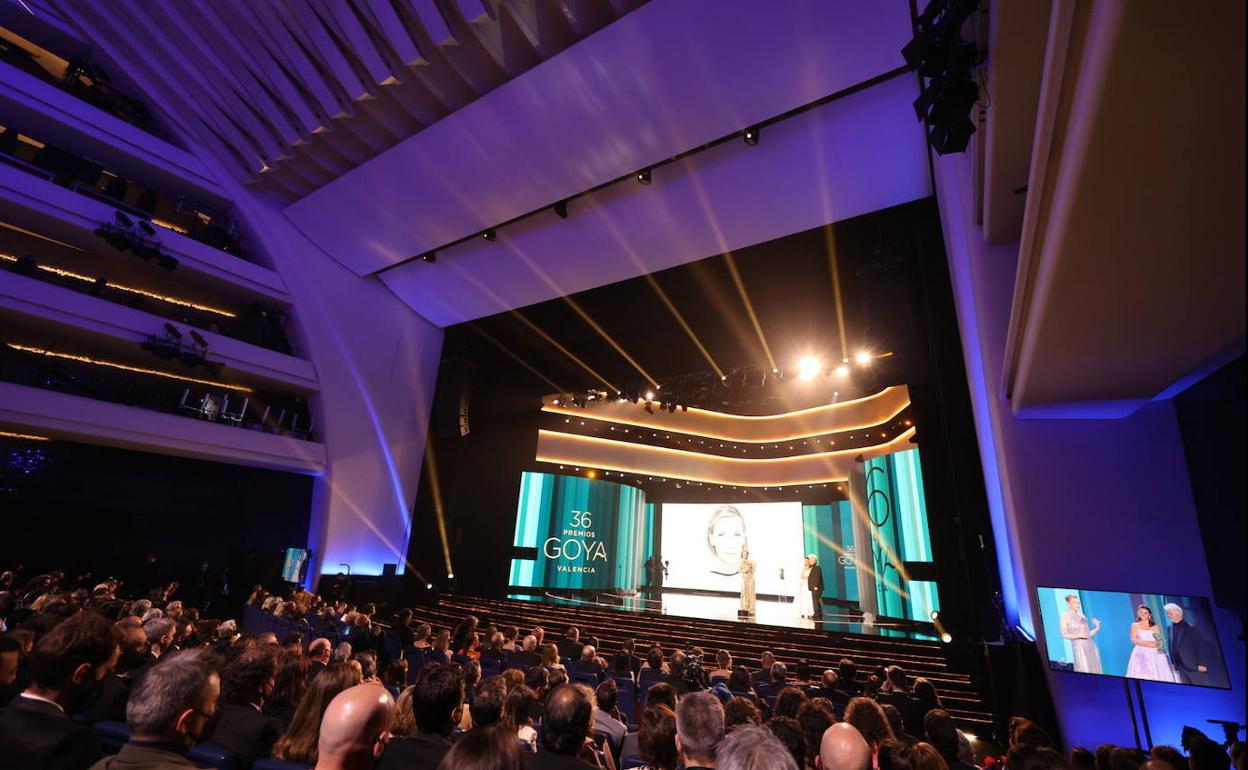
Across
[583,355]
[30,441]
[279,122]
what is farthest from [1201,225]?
[30,441]

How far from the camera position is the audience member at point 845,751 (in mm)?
1753

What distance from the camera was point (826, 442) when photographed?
15070 mm

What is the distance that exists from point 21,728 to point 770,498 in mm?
16306

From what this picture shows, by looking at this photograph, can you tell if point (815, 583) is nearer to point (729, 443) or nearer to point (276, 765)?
point (729, 443)

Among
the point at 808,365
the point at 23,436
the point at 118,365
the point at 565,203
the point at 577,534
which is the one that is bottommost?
the point at 577,534

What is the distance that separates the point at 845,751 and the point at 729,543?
1546 cm

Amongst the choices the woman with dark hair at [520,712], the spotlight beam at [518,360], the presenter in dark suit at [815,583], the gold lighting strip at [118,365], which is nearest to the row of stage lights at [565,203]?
the spotlight beam at [518,360]

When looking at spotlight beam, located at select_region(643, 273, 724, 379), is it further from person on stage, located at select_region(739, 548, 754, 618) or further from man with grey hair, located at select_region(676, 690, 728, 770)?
man with grey hair, located at select_region(676, 690, 728, 770)

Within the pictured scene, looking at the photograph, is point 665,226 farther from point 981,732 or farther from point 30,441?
point 30,441

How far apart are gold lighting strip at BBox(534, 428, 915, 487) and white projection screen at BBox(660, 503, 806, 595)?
35.1 inches

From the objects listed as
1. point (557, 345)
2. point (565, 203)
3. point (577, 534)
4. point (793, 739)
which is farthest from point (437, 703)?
point (577, 534)

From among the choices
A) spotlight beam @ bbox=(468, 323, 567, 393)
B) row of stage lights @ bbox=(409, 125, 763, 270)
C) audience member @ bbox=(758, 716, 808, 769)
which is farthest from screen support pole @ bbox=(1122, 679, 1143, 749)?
spotlight beam @ bbox=(468, 323, 567, 393)

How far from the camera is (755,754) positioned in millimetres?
1389

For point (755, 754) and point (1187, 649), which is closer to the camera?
point (755, 754)
